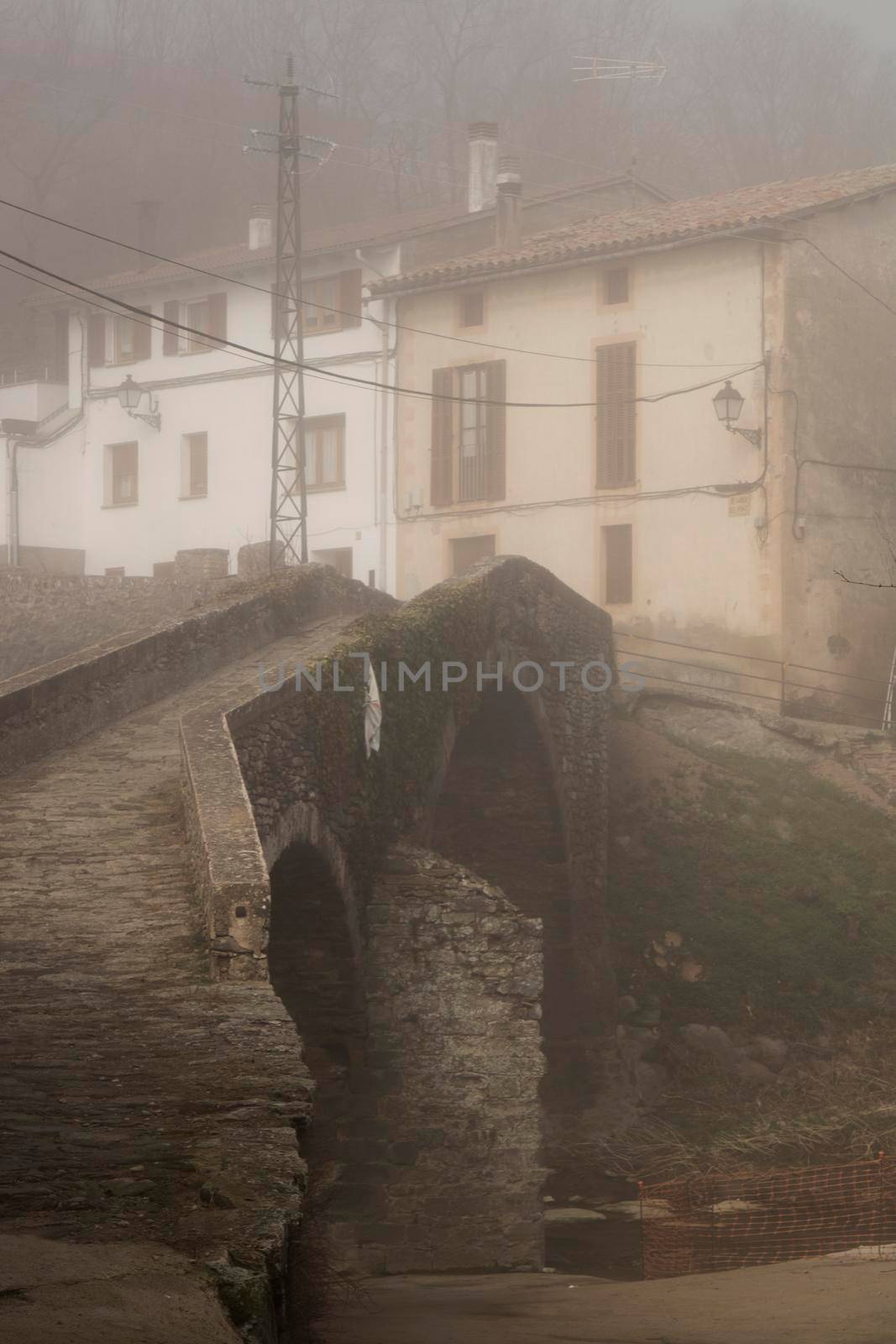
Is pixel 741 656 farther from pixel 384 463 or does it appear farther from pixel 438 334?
pixel 438 334

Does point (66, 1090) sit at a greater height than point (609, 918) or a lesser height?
greater

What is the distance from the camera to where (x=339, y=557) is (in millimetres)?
29688

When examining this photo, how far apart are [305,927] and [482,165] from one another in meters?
21.7

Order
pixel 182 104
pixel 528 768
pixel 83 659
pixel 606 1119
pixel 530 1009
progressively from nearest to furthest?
pixel 83 659 < pixel 530 1009 < pixel 606 1119 < pixel 528 768 < pixel 182 104

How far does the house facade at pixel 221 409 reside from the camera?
2944 cm

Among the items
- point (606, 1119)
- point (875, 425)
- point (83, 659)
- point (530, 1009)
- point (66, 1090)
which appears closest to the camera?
point (66, 1090)

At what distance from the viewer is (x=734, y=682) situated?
80.2 feet

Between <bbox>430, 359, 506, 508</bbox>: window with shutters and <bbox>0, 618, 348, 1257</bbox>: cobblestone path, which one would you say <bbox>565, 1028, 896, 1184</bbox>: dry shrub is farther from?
<bbox>430, 359, 506, 508</bbox>: window with shutters

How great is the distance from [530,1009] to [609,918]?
23.2 ft

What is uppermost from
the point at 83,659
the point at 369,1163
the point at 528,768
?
the point at 83,659

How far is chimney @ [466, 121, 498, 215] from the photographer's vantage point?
31.3 metres

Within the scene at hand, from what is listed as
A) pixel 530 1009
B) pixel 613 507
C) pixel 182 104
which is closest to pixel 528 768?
pixel 530 1009

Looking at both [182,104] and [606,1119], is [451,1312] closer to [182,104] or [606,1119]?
[606,1119]

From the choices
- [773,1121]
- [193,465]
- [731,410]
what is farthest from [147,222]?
[773,1121]
